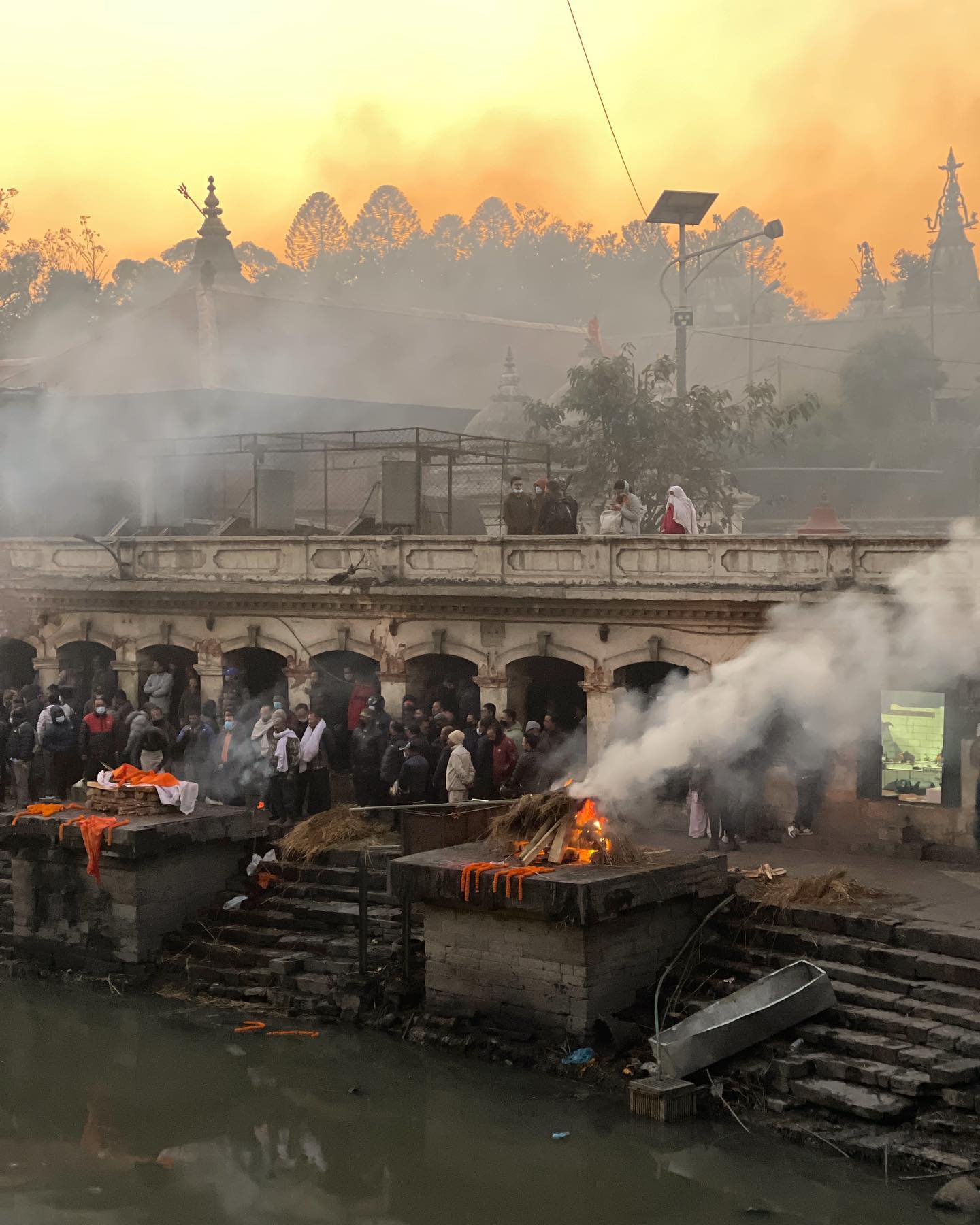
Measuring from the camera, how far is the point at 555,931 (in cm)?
1359

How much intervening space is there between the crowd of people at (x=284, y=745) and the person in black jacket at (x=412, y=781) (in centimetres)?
1

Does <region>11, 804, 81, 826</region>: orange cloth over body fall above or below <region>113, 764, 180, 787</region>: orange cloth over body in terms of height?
below

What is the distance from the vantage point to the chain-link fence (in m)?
24.6

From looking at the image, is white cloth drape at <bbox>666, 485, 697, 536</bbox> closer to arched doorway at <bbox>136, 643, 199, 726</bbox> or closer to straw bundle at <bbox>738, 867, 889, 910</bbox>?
straw bundle at <bbox>738, 867, 889, 910</bbox>

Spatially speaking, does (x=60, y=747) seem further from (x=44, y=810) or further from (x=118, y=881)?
(x=118, y=881)

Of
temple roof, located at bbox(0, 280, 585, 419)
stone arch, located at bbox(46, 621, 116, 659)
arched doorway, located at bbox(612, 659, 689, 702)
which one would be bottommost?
arched doorway, located at bbox(612, 659, 689, 702)

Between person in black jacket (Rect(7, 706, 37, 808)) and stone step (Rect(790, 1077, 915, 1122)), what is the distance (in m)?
13.4

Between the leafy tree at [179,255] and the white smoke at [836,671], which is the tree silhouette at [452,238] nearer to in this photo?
the leafy tree at [179,255]

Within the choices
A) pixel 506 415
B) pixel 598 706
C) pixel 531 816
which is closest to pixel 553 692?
pixel 598 706

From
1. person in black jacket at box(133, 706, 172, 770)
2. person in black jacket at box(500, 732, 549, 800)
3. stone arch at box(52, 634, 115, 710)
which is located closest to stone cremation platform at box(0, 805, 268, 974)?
person in black jacket at box(133, 706, 172, 770)

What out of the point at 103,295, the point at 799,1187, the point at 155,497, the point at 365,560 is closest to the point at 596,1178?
the point at 799,1187

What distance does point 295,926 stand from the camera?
16.6 meters

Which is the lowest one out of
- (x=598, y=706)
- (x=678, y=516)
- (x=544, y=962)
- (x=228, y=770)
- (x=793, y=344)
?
(x=544, y=962)

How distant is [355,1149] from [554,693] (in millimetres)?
10557
